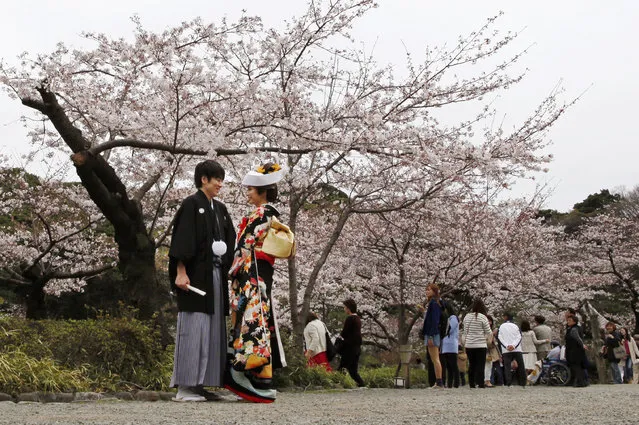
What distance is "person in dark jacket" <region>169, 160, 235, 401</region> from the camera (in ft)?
19.4

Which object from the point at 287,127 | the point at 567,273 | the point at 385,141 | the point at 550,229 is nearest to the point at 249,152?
the point at 287,127

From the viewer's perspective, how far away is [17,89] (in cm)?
898

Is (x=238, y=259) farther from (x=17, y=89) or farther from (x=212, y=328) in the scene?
(x=17, y=89)

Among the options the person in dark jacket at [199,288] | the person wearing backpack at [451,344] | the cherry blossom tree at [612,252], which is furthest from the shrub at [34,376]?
the cherry blossom tree at [612,252]

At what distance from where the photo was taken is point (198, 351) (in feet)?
19.4

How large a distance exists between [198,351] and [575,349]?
8.44 metres

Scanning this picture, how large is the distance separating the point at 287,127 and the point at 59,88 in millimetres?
3441

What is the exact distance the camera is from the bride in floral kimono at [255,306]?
19.8 ft

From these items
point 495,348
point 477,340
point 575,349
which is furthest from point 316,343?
point 575,349

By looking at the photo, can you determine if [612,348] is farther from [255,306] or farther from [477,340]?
[255,306]

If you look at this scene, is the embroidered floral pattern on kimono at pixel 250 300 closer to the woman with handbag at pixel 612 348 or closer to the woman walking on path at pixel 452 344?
the woman walking on path at pixel 452 344

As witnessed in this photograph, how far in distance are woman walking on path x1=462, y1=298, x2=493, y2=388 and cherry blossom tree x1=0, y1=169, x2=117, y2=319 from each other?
19.4 ft

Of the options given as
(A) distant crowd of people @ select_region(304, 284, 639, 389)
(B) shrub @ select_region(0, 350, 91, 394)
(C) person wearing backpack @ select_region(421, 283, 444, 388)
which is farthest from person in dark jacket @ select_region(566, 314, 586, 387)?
(B) shrub @ select_region(0, 350, 91, 394)

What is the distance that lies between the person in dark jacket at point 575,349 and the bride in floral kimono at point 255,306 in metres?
7.53
